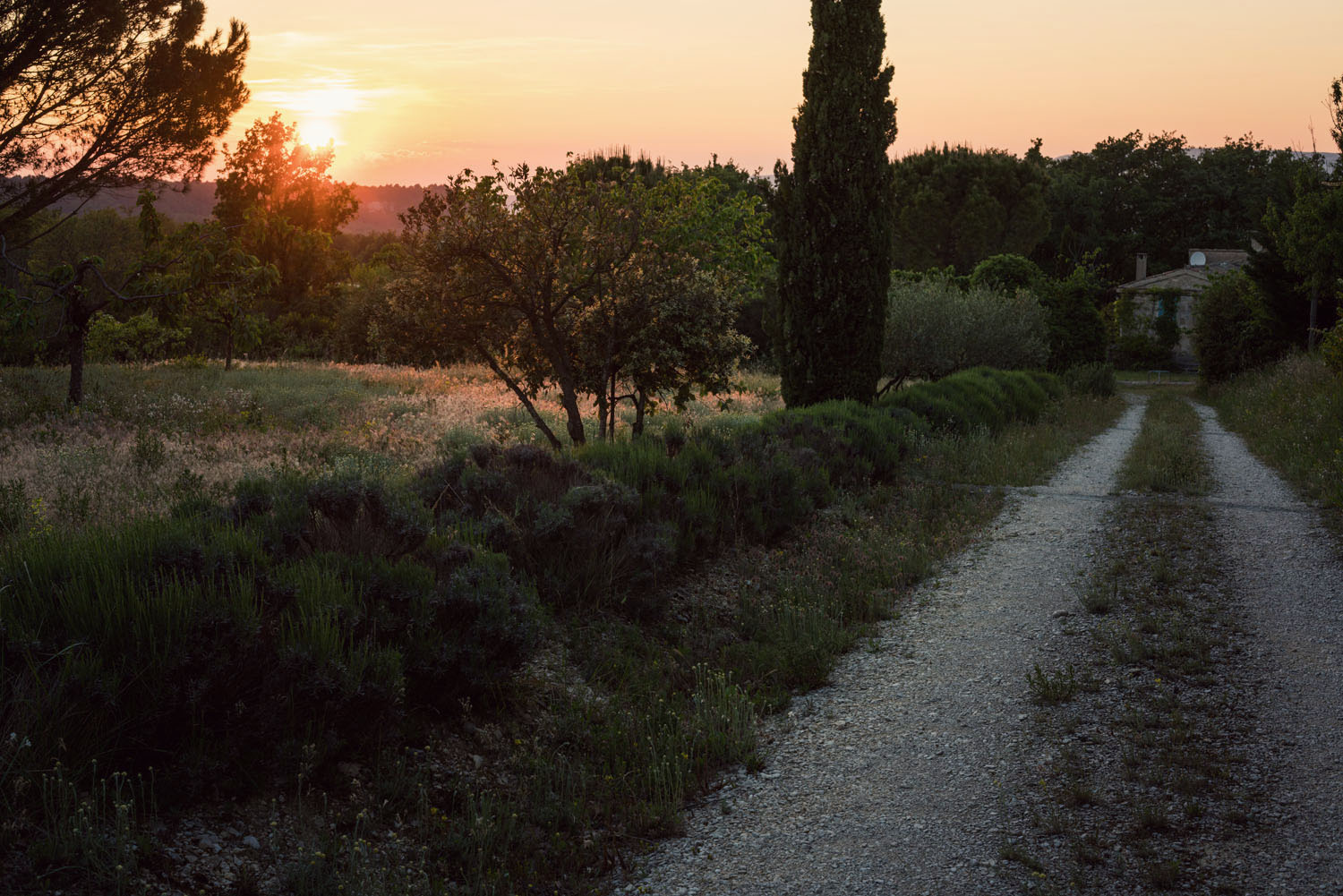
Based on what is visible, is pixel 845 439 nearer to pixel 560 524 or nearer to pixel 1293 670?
pixel 560 524

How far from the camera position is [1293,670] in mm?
5766

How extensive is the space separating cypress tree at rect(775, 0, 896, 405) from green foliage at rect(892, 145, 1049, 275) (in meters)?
41.8

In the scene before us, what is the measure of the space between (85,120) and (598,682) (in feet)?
68.3

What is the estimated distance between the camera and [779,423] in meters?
12.8

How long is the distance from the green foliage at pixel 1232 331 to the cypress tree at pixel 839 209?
65.4ft

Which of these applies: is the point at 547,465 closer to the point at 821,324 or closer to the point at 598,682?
the point at 598,682

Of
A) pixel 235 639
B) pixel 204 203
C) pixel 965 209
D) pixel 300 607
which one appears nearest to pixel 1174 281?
pixel 965 209

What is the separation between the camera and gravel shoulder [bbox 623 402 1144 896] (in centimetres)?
384

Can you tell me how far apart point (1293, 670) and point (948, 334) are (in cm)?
1832

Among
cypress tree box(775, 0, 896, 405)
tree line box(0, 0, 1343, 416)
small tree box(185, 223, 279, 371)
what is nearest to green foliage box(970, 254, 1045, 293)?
tree line box(0, 0, 1343, 416)

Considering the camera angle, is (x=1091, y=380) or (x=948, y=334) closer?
(x=948, y=334)

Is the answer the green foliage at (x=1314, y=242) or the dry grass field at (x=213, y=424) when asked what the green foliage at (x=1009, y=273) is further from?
the dry grass field at (x=213, y=424)

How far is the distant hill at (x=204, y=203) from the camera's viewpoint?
69.2ft

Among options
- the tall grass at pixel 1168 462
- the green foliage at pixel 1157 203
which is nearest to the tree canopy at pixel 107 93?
the tall grass at pixel 1168 462
